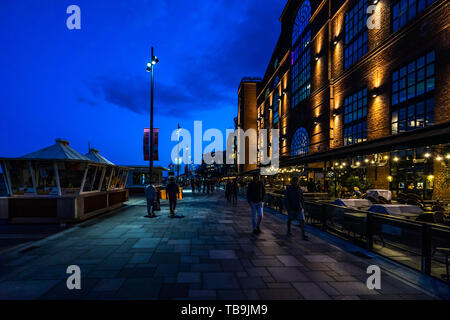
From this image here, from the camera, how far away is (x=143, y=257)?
5.28 m

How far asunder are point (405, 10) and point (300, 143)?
1818 cm

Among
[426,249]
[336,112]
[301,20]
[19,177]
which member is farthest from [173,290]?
[301,20]

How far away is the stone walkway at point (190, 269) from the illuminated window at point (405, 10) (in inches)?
698

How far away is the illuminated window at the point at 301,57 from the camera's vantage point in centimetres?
3168

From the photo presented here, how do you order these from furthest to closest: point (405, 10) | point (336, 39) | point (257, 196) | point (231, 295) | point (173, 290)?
point (336, 39), point (405, 10), point (257, 196), point (173, 290), point (231, 295)

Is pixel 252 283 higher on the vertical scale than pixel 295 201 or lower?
lower

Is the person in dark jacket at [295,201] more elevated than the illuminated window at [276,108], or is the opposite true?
the illuminated window at [276,108]

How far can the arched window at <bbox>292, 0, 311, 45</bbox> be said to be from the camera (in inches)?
1275

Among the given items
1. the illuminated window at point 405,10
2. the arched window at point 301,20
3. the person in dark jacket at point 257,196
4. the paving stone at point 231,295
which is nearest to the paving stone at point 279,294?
the paving stone at point 231,295

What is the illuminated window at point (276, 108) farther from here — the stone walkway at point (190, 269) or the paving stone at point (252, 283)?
the paving stone at point (252, 283)

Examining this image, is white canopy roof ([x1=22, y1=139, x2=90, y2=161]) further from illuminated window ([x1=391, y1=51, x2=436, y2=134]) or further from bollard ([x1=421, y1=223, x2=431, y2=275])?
illuminated window ([x1=391, y1=51, x2=436, y2=134])

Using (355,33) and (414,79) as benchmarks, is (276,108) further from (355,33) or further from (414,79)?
(414,79)

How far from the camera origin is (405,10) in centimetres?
1688
